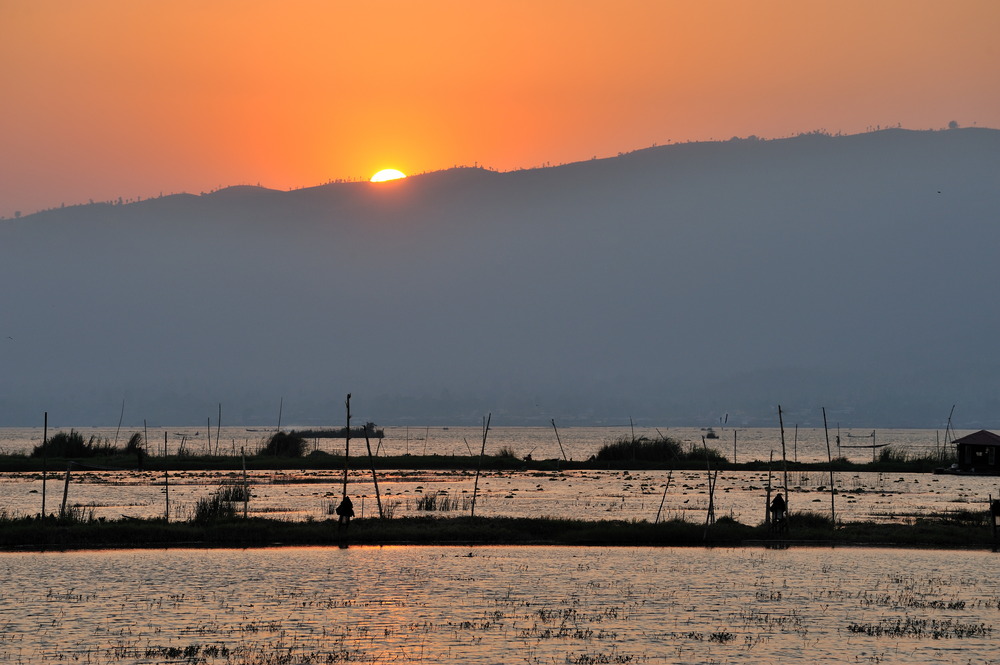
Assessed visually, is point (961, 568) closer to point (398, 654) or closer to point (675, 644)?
point (675, 644)

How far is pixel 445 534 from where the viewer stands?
143 ft

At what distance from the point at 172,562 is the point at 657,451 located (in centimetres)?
6800

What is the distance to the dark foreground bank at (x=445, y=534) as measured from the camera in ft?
138

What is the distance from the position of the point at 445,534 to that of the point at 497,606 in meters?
13.1

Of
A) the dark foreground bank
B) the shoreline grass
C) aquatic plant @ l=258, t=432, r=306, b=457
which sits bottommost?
the dark foreground bank

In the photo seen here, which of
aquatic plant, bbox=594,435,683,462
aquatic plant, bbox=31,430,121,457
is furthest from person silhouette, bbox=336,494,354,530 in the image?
aquatic plant, bbox=594,435,683,462

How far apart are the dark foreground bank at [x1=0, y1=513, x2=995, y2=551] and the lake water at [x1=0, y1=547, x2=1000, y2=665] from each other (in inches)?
70.4

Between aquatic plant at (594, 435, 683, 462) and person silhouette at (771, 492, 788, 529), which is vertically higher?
aquatic plant at (594, 435, 683, 462)

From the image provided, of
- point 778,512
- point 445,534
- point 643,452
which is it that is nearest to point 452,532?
A: point 445,534

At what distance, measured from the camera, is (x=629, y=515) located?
53125mm

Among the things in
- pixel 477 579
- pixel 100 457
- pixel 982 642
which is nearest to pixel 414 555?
pixel 477 579

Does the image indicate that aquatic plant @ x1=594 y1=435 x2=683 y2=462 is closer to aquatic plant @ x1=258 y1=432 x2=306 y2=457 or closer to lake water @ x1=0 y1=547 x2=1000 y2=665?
aquatic plant @ x1=258 y1=432 x2=306 y2=457

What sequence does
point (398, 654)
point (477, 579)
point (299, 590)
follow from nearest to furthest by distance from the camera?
1. point (398, 654)
2. point (299, 590)
3. point (477, 579)

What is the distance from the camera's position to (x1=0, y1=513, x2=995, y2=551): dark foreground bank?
4194 cm
